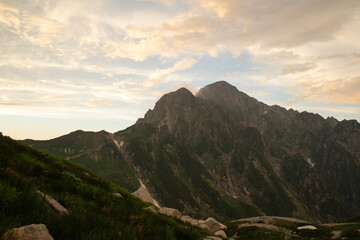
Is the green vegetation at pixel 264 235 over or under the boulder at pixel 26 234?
under

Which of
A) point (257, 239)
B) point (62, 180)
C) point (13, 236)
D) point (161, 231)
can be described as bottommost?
point (257, 239)

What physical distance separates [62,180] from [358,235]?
1822 inches

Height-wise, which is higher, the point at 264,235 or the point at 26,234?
the point at 26,234

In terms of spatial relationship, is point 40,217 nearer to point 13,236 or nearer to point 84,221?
point 84,221

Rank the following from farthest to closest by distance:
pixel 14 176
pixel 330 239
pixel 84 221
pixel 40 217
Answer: pixel 330 239
pixel 14 176
pixel 84 221
pixel 40 217

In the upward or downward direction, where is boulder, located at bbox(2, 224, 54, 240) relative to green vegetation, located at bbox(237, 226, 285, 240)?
upward

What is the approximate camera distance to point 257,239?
38250 mm

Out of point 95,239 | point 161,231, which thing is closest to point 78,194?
point 161,231

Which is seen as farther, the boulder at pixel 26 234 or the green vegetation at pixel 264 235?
the green vegetation at pixel 264 235

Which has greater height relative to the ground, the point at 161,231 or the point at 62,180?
the point at 62,180

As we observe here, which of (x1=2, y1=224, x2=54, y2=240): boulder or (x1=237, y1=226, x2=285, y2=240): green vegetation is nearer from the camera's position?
(x1=2, y1=224, x2=54, y2=240): boulder

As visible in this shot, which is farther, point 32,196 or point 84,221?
point 32,196

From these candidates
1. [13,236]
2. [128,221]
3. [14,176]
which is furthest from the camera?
[128,221]

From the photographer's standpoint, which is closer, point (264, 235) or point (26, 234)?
point (26, 234)
